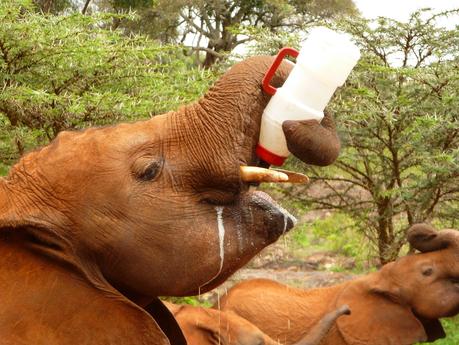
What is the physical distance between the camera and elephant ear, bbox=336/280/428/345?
6555mm

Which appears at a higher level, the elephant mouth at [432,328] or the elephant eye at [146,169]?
the elephant eye at [146,169]

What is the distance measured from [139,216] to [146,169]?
0.12 metres

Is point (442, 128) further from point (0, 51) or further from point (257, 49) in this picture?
point (0, 51)

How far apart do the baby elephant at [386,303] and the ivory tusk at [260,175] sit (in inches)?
164

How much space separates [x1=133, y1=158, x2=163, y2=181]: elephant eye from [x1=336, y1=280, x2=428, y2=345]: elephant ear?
445cm

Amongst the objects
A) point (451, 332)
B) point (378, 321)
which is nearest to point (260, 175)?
point (378, 321)

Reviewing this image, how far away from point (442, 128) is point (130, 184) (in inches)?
242

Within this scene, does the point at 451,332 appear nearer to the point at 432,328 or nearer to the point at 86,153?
the point at 432,328

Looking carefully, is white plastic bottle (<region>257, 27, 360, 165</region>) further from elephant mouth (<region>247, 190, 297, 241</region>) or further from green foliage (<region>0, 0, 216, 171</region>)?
green foliage (<region>0, 0, 216, 171</region>)

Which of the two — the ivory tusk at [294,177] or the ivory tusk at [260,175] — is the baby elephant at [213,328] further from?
the ivory tusk at [260,175]

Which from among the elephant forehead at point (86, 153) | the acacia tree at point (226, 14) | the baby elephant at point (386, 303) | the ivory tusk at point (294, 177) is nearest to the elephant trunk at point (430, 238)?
the baby elephant at point (386, 303)

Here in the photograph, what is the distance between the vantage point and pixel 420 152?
850cm

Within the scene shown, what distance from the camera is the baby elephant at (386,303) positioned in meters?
6.41

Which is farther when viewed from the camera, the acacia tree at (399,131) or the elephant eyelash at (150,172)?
the acacia tree at (399,131)
